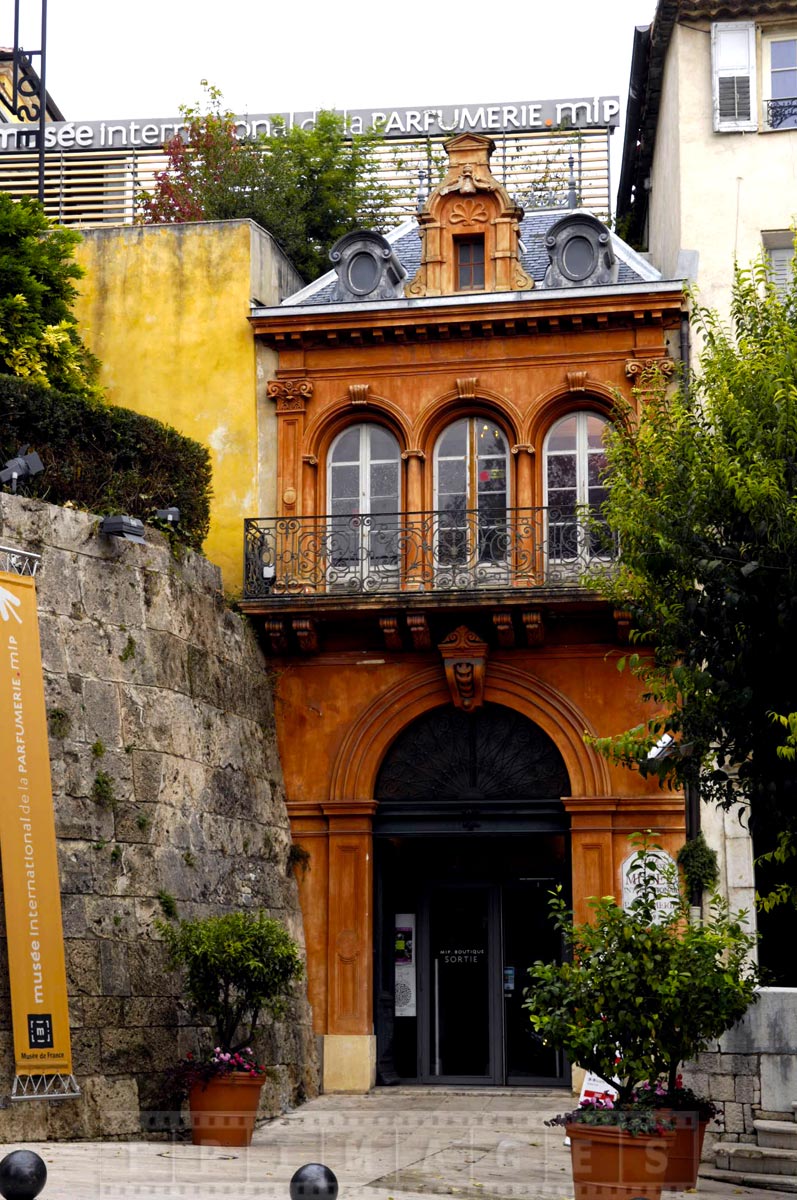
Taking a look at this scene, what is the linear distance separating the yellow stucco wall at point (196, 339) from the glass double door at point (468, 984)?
4.84 m

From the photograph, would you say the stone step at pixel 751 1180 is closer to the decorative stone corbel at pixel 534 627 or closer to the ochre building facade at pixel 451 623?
the ochre building facade at pixel 451 623

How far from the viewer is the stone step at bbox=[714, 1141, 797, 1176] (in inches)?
516

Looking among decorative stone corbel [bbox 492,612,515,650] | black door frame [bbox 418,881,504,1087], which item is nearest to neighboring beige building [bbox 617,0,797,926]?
decorative stone corbel [bbox 492,612,515,650]

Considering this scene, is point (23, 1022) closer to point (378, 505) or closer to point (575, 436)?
point (378, 505)

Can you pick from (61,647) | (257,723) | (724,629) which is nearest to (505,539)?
(257,723)

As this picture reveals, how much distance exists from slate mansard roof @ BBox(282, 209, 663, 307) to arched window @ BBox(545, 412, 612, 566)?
1672 mm

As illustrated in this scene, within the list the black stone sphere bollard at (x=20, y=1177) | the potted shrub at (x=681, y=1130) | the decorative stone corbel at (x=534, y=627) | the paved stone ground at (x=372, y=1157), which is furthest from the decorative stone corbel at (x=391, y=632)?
the black stone sphere bollard at (x=20, y=1177)

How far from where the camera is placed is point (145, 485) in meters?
17.5

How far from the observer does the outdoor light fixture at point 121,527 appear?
15672 millimetres

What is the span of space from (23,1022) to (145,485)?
6.12m

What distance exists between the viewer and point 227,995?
49.2ft

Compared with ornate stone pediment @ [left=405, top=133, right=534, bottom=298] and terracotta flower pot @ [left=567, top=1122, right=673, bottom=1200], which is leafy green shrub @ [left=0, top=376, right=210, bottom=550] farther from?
terracotta flower pot @ [left=567, top=1122, right=673, bottom=1200]

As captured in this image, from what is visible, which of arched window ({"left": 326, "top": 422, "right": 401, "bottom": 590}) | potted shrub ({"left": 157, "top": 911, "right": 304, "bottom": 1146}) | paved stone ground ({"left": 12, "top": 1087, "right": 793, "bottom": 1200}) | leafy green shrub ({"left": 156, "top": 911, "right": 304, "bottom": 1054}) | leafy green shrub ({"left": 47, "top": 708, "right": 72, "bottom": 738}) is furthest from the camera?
arched window ({"left": 326, "top": 422, "right": 401, "bottom": 590})

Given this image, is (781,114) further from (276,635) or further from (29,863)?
(29,863)
